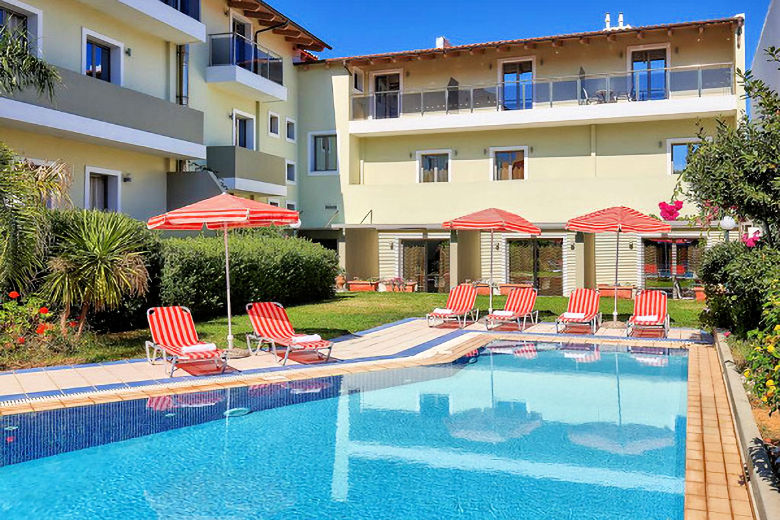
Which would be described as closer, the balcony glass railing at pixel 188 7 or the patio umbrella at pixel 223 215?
the patio umbrella at pixel 223 215

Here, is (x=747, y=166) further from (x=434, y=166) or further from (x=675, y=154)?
(x=434, y=166)

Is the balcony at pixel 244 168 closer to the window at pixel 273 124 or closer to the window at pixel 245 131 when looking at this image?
the window at pixel 245 131

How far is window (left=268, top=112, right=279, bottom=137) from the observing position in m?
28.4

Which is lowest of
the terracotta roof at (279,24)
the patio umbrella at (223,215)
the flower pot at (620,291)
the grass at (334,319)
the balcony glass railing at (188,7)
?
the grass at (334,319)

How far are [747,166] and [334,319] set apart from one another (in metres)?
11.6

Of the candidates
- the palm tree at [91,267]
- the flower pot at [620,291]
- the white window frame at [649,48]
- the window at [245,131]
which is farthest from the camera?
the white window frame at [649,48]

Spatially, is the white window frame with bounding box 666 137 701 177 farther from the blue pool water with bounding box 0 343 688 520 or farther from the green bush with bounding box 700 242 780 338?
the blue pool water with bounding box 0 343 688 520

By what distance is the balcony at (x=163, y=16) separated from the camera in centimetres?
1909

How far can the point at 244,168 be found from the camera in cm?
2381

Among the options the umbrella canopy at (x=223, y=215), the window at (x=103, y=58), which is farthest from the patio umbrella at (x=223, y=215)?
the window at (x=103, y=58)

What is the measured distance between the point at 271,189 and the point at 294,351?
13.2 meters

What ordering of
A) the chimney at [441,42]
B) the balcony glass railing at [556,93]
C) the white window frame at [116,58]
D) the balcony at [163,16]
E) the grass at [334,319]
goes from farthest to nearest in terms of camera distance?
the chimney at [441,42], the balcony glass railing at [556,93], the white window frame at [116,58], the balcony at [163,16], the grass at [334,319]

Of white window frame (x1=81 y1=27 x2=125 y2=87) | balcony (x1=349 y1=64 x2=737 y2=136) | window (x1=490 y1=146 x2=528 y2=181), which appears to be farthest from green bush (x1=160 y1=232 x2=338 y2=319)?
window (x1=490 y1=146 x2=528 y2=181)

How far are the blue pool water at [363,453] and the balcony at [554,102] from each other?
17555 mm
